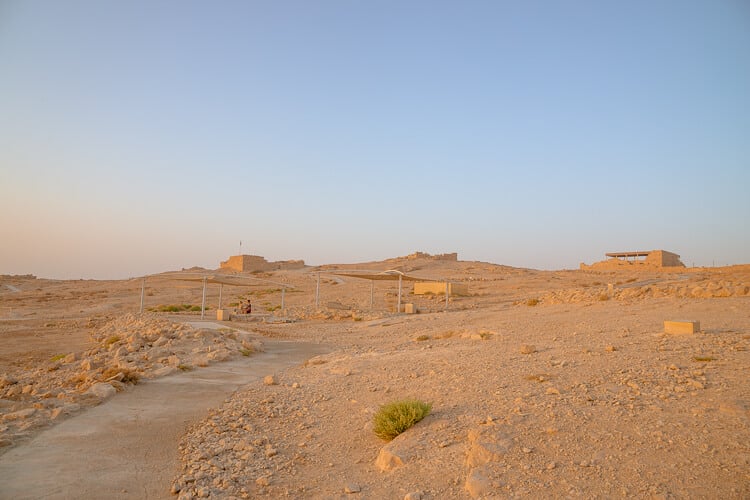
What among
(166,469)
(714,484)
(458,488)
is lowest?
(166,469)

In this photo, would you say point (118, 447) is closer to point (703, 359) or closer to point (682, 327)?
point (703, 359)

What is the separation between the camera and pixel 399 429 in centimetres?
590

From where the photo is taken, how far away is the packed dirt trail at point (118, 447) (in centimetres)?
519

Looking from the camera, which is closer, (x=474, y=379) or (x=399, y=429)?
(x=399, y=429)

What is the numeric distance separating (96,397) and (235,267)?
6164cm

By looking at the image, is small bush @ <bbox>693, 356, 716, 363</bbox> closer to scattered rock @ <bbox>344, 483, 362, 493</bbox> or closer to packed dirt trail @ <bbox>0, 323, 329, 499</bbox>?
scattered rock @ <bbox>344, 483, 362, 493</bbox>

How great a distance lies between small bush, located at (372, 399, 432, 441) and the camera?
5922 millimetres

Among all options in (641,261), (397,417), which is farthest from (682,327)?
(641,261)

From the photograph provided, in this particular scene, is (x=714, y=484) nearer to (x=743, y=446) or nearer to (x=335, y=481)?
(x=743, y=446)

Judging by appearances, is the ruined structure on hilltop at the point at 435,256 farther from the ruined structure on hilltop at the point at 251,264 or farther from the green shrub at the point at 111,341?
the green shrub at the point at 111,341

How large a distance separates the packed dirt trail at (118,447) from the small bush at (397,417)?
2407 millimetres

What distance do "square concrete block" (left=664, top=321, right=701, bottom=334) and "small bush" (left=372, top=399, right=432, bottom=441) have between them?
20.3ft

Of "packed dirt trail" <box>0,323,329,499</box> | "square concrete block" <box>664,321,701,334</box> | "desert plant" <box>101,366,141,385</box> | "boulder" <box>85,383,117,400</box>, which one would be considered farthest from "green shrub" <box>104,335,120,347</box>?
"square concrete block" <box>664,321,701,334</box>

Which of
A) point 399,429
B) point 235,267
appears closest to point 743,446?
point 399,429
